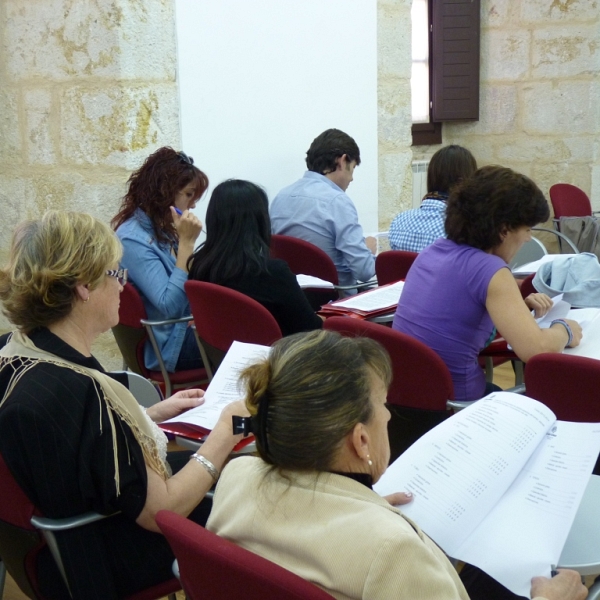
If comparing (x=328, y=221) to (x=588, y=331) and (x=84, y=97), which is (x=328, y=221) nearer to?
(x=84, y=97)

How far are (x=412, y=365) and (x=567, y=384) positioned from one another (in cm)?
41

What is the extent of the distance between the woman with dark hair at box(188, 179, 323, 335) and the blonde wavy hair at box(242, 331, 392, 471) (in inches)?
58.6

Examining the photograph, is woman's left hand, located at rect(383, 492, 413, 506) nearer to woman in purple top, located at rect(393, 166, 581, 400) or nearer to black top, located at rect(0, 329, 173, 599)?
black top, located at rect(0, 329, 173, 599)

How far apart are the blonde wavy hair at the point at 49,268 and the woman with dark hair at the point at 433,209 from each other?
2.20 meters

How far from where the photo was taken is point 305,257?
3521 millimetres

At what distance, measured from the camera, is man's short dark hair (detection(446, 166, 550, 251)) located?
7.36 ft

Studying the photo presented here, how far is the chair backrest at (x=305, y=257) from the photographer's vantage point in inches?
137

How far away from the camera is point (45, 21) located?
3.60 m

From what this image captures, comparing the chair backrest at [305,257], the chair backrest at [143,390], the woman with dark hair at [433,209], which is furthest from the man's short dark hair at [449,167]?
the chair backrest at [143,390]

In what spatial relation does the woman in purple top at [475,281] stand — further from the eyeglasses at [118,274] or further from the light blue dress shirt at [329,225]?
the light blue dress shirt at [329,225]

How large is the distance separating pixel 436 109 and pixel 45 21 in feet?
13.1

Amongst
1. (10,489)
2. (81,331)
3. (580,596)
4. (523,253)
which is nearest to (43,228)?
(81,331)

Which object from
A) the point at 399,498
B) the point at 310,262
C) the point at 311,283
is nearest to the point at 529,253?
the point at 310,262

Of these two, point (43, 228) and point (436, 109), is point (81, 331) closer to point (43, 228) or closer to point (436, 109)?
point (43, 228)
